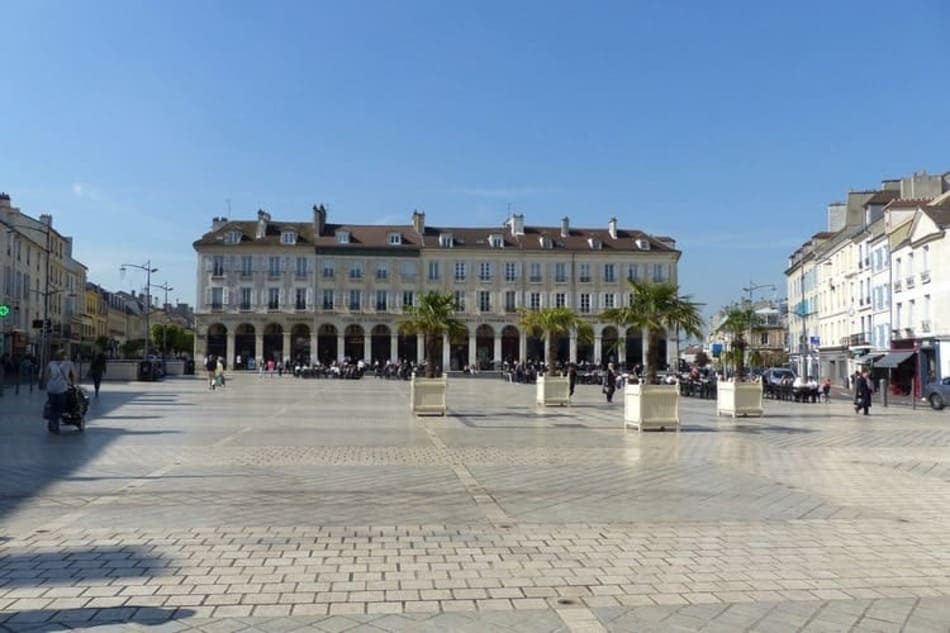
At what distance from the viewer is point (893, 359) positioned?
1709 inches

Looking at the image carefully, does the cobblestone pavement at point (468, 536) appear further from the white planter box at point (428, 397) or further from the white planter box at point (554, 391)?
the white planter box at point (554, 391)

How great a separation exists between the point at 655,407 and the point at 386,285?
63.4 metres

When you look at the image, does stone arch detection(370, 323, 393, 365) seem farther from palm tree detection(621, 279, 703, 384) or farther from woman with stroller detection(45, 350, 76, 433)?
woman with stroller detection(45, 350, 76, 433)

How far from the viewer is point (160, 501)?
29.1 ft

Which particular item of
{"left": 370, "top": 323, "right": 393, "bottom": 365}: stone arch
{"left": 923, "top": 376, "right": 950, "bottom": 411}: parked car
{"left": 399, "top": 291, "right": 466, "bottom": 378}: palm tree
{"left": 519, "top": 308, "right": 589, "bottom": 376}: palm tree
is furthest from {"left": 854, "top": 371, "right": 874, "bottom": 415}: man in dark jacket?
{"left": 370, "top": 323, "right": 393, "bottom": 365}: stone arch

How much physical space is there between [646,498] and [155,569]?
530 centimetres

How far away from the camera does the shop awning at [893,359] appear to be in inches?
1673

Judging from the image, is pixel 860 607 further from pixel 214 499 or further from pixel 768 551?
pixel 214 499

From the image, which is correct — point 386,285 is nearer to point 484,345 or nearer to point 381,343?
point 381,343

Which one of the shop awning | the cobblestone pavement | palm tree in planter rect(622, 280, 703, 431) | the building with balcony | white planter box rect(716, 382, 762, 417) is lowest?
the cobblestone pavement

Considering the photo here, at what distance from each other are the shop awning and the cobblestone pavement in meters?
31.0

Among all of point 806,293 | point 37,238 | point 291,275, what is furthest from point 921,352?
point 37,238

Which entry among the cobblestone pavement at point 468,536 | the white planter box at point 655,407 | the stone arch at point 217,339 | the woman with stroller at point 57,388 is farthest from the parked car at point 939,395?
the stone arch at point 217,339

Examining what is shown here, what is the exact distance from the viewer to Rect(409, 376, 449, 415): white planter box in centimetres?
2266
